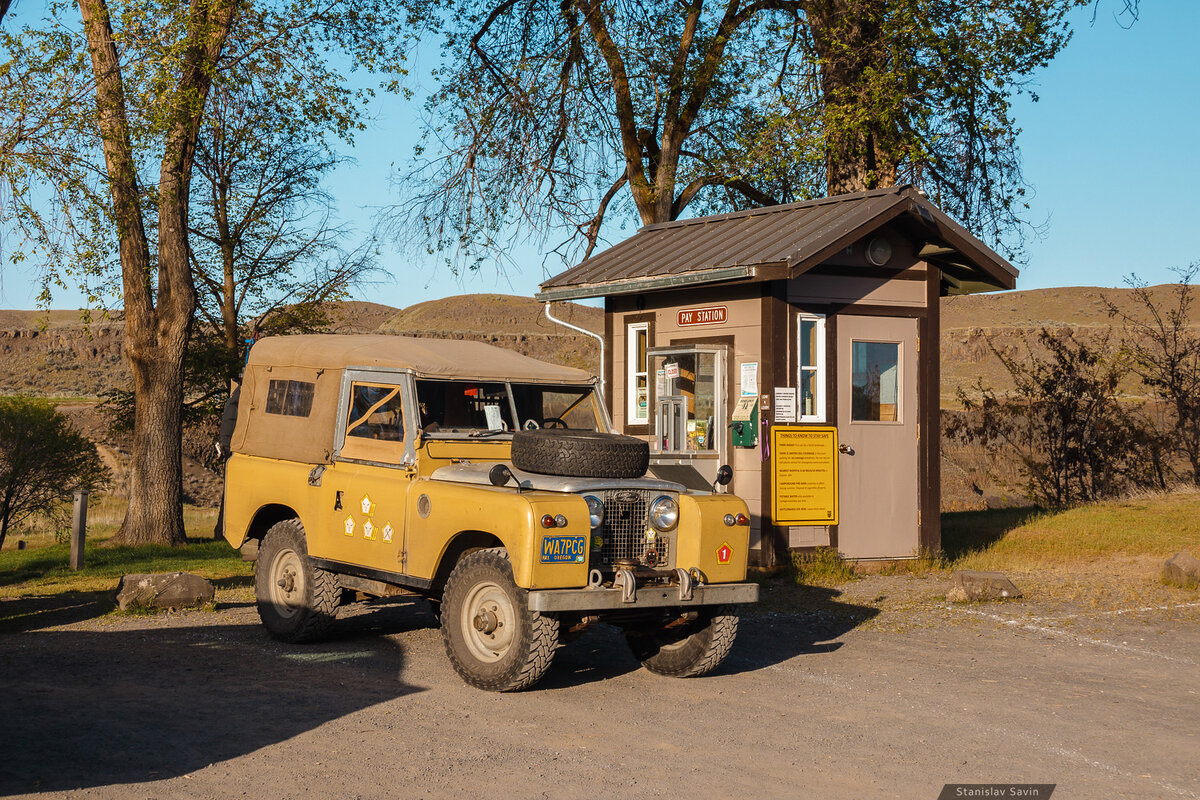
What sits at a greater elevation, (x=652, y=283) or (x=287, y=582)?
(x=652, y=283)

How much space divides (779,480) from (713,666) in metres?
5.00

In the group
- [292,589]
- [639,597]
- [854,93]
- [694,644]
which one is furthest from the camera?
[854,93]

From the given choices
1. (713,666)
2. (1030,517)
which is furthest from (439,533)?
(1030,517)

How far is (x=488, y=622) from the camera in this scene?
7.41m

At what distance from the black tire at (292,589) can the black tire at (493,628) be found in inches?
63.0

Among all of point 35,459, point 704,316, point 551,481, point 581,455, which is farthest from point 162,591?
point 35,459

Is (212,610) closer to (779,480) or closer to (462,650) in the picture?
(462,650)

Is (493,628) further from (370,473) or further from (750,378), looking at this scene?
(750,378)

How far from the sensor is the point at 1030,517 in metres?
18.4

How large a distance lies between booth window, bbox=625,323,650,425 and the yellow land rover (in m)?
4.93

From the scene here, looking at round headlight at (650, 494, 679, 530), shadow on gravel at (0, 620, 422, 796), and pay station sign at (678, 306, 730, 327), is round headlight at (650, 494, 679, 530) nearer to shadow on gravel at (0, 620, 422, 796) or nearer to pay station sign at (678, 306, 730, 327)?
shadow on gravel at (0, 620, 422, 796)

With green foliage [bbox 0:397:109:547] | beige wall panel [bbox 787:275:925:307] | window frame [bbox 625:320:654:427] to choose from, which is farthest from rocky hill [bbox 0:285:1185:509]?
window frame [bbox 625:320:654:427]

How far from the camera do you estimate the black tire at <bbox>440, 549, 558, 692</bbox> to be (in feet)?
23.5

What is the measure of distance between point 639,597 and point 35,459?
69.9 feet
